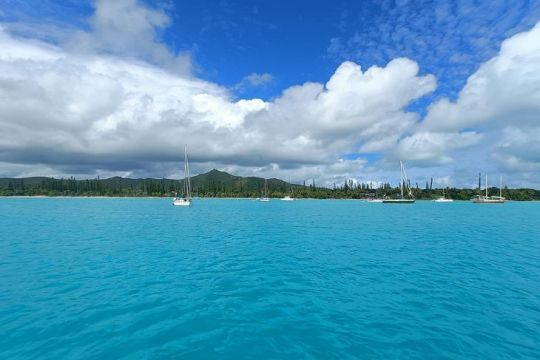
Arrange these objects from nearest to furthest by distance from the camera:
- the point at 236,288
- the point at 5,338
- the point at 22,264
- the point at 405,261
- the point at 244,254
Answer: the point at 5,338
the point at 236,288
the point at 22,264
the point at 405,261
the point at 244,254

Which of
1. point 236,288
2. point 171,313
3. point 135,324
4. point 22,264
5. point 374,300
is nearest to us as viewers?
point 135,324

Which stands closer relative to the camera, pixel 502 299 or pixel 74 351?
pixel 74 351

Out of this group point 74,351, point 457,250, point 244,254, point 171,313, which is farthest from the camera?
point 457,250

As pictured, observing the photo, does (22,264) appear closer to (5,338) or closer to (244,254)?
(5,338)

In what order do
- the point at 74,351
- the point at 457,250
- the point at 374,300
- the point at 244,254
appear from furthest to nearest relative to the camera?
1. the point at 457,250
2. the point at 244,254
3. the point at 374,300
4. the point at 74,351

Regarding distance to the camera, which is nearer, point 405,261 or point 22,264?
point 22,264

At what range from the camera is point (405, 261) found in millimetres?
28297

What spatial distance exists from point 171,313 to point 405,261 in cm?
2230

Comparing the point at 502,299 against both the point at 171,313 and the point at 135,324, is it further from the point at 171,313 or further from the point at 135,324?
the point at 135,324

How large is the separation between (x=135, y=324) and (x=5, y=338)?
16.9 feet

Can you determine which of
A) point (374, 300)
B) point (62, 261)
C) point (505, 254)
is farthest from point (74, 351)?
point (505, 254)

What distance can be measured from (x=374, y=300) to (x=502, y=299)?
26.0 feet

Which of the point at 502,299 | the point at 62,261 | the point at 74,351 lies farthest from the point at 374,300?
the point at 62,261

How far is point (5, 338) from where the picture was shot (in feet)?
41.5
